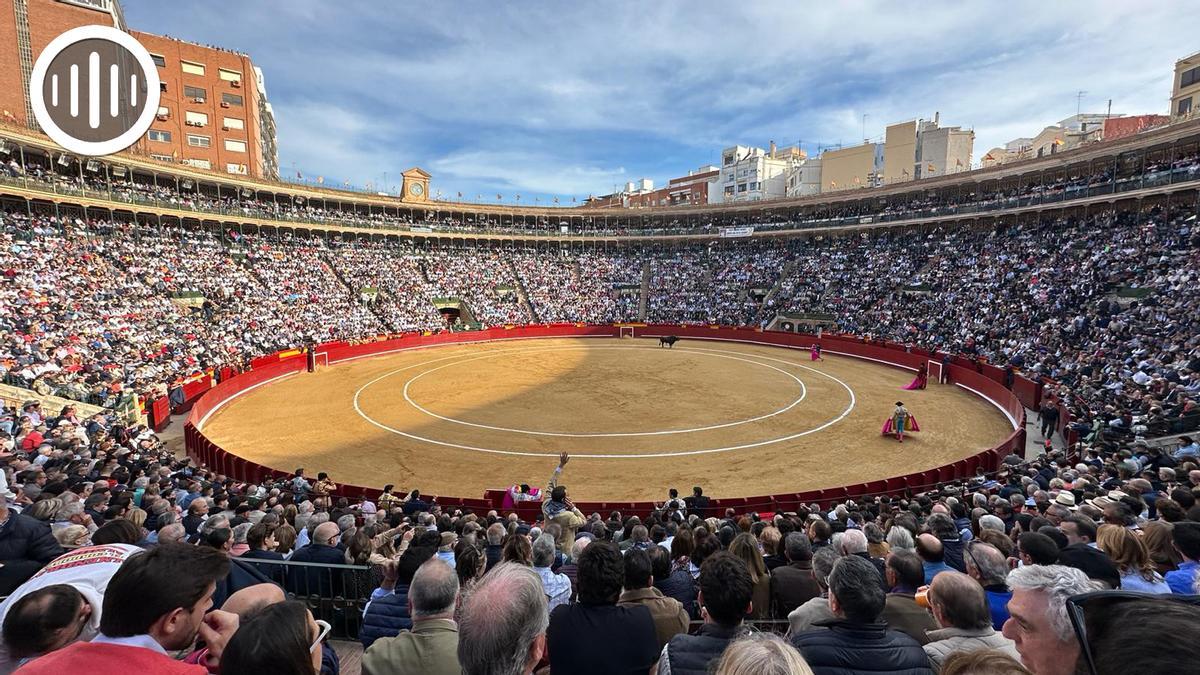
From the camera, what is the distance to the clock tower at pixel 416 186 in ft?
214

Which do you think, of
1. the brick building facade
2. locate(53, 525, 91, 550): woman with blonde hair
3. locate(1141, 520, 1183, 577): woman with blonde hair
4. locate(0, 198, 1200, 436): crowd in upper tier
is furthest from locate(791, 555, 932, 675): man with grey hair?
the brick building facade

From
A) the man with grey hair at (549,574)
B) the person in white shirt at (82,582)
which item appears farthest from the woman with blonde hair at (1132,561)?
the person in white shirt at (82,582)

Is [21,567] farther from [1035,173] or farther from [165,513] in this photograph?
[1035,173]

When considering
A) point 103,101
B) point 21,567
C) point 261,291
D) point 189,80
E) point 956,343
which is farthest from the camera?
point 189,80

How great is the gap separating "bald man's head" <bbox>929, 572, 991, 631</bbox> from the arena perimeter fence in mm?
9426

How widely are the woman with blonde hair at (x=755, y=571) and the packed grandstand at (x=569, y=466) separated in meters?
0.05

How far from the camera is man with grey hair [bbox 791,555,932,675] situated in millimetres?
3297

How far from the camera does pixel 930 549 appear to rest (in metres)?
6.38

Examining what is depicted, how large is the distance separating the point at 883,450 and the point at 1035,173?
39.7m

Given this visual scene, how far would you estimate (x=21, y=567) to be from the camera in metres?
5.02

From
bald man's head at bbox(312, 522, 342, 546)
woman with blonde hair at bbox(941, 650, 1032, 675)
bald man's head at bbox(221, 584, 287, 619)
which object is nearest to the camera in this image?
woman with blonde hair at bbox(941, 650, 1032, 675)

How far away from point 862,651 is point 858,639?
0.09 meters

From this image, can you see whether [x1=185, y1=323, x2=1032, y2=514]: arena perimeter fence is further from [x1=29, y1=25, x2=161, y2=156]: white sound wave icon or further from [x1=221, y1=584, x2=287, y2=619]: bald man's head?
[x1=221, y1=584, x2=287, y2=619]: bald man's head

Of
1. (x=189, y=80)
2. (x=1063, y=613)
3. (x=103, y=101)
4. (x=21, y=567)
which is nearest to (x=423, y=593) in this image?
(x=1063, y=613)
